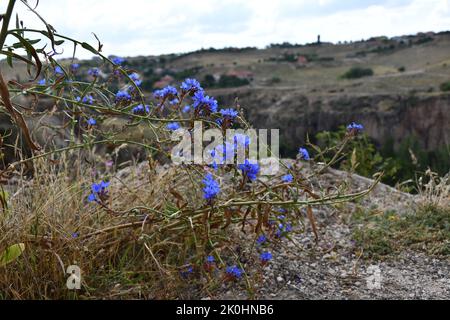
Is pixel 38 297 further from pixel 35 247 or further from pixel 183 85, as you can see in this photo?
pixel 183 85

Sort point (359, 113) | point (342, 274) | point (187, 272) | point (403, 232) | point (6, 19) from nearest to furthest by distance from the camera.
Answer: point (6, 19) → point (187, 272) → point (342, 274) → point (403, 232) → point (359, 113)

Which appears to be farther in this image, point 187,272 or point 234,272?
point 187,272

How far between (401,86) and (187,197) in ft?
139

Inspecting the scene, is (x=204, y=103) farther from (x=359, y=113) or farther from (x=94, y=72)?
(x=359, y=113)

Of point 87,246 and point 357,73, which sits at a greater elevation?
point 87,246

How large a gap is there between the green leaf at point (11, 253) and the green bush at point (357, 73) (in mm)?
47103

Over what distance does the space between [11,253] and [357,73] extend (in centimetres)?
4799

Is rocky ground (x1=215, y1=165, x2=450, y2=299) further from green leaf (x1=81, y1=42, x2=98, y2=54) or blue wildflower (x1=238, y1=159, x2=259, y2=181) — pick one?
green leaf (x1=81, y1=42, x2=98, y2=54)

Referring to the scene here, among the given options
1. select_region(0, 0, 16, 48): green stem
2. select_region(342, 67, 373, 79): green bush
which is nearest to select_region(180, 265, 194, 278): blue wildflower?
select_region(0, 0, 16, 48): green stem

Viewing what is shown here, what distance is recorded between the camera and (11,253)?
96.9 inches

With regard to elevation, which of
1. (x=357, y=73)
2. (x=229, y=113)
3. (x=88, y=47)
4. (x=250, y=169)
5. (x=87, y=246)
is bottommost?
(x=357, y=73)

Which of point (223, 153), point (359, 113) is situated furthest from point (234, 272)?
point (359, 113)

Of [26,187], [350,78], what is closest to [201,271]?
[26,187]

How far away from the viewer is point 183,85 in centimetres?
263
